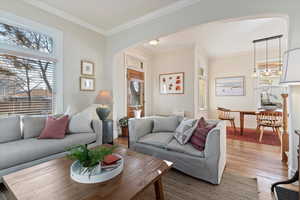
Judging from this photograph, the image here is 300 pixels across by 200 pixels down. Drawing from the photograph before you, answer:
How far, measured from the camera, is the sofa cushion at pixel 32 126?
2139 mm

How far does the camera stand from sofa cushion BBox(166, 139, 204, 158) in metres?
1.80

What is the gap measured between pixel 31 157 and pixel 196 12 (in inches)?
128

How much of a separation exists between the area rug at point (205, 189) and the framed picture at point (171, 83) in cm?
299

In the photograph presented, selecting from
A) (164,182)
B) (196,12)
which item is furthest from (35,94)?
(196,12)

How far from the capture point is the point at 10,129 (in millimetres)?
2018

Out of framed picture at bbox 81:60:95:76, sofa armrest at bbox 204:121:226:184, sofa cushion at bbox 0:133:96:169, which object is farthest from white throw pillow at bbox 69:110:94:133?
sofa armrest at bbox 204:121:226:184

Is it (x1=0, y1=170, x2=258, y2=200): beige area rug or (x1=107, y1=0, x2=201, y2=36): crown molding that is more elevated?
(x1=107, y1=0, x2=201, y2=36): crown molding

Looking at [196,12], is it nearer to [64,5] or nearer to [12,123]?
[64,5]

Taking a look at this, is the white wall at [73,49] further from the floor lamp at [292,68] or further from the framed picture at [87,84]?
the floor lamp at [292,68]

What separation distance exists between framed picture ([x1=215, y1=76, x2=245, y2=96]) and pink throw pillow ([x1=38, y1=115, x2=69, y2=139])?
17.0 ft

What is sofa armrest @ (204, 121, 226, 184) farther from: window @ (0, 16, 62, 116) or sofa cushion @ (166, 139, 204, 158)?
window @ (0, 16, 62, 116)

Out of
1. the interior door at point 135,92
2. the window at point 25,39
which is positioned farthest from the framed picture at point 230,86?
the window at point 25,39

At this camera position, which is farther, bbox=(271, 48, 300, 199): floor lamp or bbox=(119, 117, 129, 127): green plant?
bbox=(119, 117, 129, 127): green plant

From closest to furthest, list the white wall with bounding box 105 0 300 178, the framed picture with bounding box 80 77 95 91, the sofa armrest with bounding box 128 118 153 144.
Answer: the white wall with bounding box 105 0 300 178
the sofa armrest with bounding box 128 118 153 144
the framed picture with bounding box 80 77 95 91
